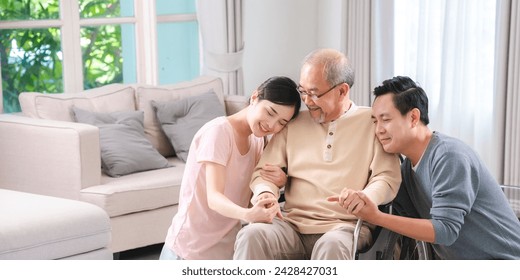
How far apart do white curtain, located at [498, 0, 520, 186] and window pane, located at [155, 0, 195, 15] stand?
214 centimetres

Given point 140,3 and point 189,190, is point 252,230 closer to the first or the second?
point 189,190

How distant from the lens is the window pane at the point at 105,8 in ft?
18.9

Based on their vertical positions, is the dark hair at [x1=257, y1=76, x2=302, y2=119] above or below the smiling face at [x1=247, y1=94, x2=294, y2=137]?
above

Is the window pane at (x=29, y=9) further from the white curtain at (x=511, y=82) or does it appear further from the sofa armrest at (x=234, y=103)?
the white curtain at (x=511, y=82)

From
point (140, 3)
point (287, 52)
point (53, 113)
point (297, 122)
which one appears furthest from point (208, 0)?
point (297, 122)

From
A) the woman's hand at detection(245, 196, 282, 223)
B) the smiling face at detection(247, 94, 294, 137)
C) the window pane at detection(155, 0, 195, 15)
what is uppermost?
the window pane at detection(155, 0, 195, 15)

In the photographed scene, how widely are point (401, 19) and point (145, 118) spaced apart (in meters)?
2.10

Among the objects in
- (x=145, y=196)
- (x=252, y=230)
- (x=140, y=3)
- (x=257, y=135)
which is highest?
(x=140, y=3)

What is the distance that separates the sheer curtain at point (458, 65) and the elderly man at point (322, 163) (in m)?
2.86

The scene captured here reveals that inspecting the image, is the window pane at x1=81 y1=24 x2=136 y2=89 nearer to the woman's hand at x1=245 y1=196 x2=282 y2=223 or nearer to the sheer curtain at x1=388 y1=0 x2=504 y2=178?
the sheer curtain at x1=388 y1=0 x2=504 y2=178

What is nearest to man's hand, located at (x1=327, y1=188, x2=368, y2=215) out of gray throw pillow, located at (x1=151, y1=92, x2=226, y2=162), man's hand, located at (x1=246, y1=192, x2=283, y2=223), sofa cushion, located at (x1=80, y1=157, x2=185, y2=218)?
man's hand, located at (x1=246, y1=192, x2=283, y2=223)

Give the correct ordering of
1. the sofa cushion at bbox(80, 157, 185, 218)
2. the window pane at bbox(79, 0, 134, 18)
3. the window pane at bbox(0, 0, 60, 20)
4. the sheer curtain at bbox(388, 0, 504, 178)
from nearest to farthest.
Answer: the sofa cushion at bbox(80, 157, 185, 218)
the window pane at bbox(0, 0, 60, 20)
the sheer curtain at bbox(388, 0, 504, 178)
the window pane at bbox(79, 0, 134, 18)

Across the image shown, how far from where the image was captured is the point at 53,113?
4875mm

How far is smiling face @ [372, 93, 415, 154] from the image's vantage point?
281cm
